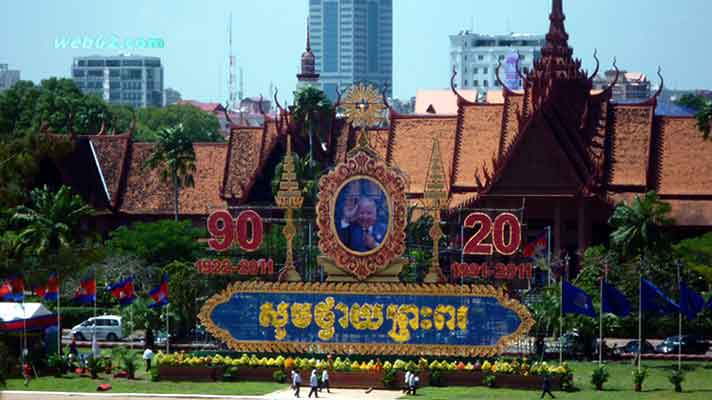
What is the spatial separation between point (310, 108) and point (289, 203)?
31.8m

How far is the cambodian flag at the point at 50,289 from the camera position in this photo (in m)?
57.8

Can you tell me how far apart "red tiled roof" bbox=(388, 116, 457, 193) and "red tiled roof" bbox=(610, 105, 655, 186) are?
8775 millimetres

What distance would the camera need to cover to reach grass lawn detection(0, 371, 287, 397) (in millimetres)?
76250

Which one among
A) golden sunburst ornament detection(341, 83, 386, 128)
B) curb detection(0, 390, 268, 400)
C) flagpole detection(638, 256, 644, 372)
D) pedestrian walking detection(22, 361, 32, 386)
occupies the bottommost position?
curb detection(0, 390, 268, 400)

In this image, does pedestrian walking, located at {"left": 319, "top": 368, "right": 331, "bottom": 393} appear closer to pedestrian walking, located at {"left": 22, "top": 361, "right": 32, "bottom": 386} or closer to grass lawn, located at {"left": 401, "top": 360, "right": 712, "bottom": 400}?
grass lawn, located at {"left": 401, "top": 360, "right": 712, "bottom": 400}

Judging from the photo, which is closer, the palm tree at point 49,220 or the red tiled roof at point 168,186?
the palm tree at point 49,220

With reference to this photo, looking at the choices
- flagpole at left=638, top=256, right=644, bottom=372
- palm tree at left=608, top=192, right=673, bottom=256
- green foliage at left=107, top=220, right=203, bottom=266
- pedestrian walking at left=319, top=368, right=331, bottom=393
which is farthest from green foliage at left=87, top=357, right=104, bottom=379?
palm tree at left=608, top=192, right=673, bottom=256

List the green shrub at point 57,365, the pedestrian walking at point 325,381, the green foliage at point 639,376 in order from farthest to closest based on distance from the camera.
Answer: the green shrub at point 57,365, the pedestrian walking at point 325,381, the green foliage at point 639,376

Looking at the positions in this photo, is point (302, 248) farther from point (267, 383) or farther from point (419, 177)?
point (419, 177)

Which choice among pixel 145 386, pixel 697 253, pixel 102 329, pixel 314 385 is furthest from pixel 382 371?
pixel 102 329

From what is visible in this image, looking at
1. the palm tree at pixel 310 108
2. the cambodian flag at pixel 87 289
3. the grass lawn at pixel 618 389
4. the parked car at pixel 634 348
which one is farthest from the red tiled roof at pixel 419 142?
the grass lawn at pixel 618 389

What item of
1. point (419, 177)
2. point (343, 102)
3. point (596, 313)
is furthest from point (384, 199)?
point (419, 177)

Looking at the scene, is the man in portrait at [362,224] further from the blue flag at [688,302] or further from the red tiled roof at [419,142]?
the red tiled roof at [419,142]

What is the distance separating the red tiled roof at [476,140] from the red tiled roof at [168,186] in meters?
14.5
